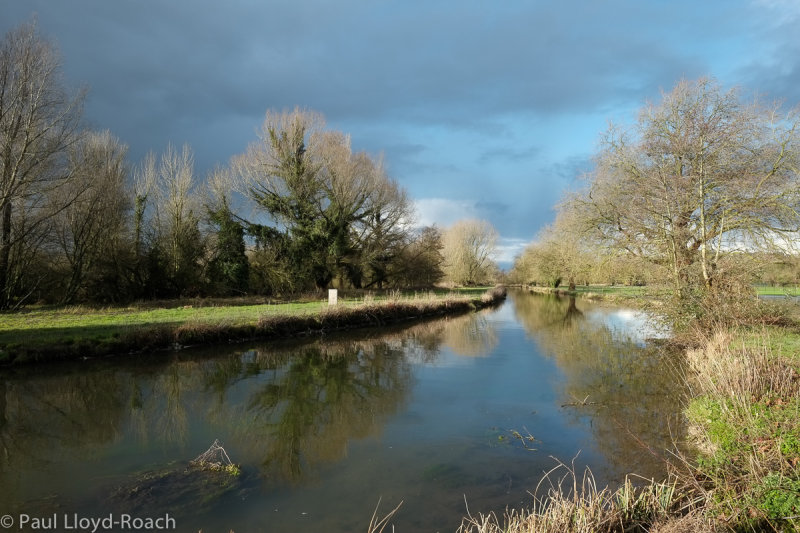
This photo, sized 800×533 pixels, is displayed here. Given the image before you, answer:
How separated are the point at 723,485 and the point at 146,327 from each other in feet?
47.8

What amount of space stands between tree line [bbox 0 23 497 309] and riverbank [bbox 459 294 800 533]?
68.5 ft

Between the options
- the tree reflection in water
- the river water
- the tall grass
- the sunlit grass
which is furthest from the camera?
the sunlit grass

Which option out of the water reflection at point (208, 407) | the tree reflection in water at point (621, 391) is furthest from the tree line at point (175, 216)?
the tree reflection in water at point (621, 391)

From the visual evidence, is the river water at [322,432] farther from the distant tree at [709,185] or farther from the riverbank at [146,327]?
the distant tree at [709,185]

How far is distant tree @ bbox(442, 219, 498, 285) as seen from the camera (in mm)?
59894

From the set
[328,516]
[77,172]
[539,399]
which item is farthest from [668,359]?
[77,172]

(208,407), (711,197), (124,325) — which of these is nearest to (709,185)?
(711,197)

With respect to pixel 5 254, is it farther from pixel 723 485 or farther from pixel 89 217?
pixel 723 485

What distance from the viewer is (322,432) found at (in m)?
7.66

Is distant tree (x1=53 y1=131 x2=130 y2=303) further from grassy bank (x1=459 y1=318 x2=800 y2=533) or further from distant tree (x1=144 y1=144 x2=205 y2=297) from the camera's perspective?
grassy bank (x1=459 y1=318 x2=800 y2=533)

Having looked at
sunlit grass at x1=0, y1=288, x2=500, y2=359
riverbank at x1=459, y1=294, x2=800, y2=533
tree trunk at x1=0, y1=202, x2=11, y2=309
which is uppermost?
tree trunk at x1=0, y1=202, x2=11, y2=309

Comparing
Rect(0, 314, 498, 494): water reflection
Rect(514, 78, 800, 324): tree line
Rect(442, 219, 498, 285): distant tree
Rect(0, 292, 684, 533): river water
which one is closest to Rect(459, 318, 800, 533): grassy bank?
Rect(0, 292, 684, 533): river water

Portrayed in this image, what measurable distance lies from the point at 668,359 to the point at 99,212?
24.4 meters

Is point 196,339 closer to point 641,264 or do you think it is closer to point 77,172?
point 77,172
